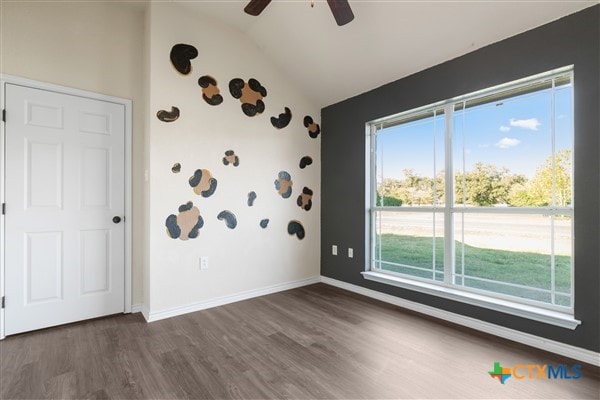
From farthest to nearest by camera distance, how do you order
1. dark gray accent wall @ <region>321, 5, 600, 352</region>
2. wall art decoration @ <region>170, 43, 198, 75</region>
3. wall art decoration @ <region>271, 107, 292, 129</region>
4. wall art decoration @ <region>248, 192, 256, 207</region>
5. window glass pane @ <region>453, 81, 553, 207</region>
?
1. wall art decoration @ <region>271, 107, 292, 129</region>
2. wall art decoration @ <region>248, 192, 256, 207</region>
3. wall art decoration @ <region>170, 43, 198, 75</region>
4. window glass pane @ <region>453, 81, 553, 207</region>
5. dark gray accent wall @ <region>321, 5, 600, 352</region>

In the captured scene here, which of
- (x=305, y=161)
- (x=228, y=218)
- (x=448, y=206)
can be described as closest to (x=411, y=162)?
(x=448, y=206)

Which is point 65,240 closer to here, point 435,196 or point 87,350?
point 87,350

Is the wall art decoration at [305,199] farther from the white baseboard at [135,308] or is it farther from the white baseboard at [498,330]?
the white baseboard at [135,308]

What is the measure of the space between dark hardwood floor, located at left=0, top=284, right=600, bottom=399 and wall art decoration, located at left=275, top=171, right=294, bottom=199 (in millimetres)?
1482

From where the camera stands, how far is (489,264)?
8.71 feet

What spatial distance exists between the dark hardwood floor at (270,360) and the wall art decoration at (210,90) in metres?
2.21

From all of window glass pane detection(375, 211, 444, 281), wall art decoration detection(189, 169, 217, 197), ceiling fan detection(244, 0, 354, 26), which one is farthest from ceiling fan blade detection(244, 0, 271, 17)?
window glass pane detection(375, 211, 444, 281)

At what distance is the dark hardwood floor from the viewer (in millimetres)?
1680

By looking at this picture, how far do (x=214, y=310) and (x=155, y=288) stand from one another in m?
0.62

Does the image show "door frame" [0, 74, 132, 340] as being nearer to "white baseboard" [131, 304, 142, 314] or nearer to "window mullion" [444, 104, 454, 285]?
"white baseboard" [131, 304, 142, 314]

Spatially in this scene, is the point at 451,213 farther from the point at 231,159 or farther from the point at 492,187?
the point at 231,159

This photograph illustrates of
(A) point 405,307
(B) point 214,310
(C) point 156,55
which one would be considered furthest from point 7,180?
(A) point 405,307

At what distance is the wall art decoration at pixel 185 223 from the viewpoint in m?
2.78

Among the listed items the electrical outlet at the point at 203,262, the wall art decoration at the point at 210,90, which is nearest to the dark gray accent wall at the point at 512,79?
the wall art decoration at the point at 210,90
